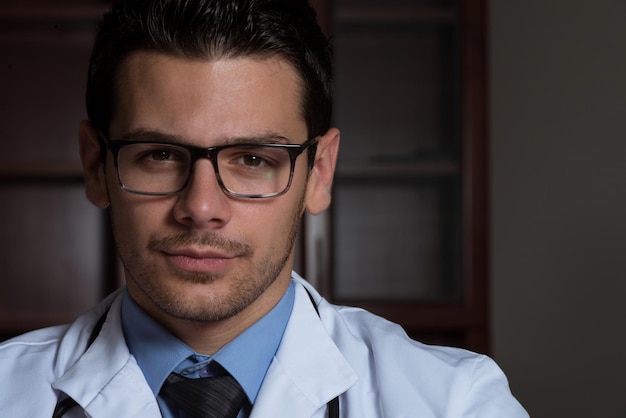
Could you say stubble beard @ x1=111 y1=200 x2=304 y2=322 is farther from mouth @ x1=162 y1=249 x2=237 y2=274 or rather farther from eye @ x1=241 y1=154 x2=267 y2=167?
eye @ x1=241 y1=154 x2=267 y2=167

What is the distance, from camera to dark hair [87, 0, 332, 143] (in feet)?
3.52

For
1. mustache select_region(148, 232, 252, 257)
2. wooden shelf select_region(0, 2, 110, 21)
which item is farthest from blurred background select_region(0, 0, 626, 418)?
mustache select_region(148, 232, 252, 257)

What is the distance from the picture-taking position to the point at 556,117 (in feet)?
7.62

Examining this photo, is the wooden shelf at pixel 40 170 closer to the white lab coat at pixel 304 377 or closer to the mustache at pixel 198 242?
the white lab coat at pixel 304 377

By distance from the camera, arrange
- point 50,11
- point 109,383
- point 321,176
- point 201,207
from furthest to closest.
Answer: point 50,11, point 321,176, point 109,383, point 201,207

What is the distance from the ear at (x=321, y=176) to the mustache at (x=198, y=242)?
0.65ft

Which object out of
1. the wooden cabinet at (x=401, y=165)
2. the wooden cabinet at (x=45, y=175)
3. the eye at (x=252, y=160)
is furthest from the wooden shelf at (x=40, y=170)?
the eye at (x=252, y=160)

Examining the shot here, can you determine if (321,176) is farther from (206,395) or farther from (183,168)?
(206,395)

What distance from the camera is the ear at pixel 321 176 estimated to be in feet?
4.02

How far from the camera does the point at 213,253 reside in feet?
3.39

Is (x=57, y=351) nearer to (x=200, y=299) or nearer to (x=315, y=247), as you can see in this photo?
(x=200, y=299)

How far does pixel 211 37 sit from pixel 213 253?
28 cm

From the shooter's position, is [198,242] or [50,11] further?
[50,11]

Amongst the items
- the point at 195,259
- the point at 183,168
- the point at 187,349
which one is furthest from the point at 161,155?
the point at 187,349
